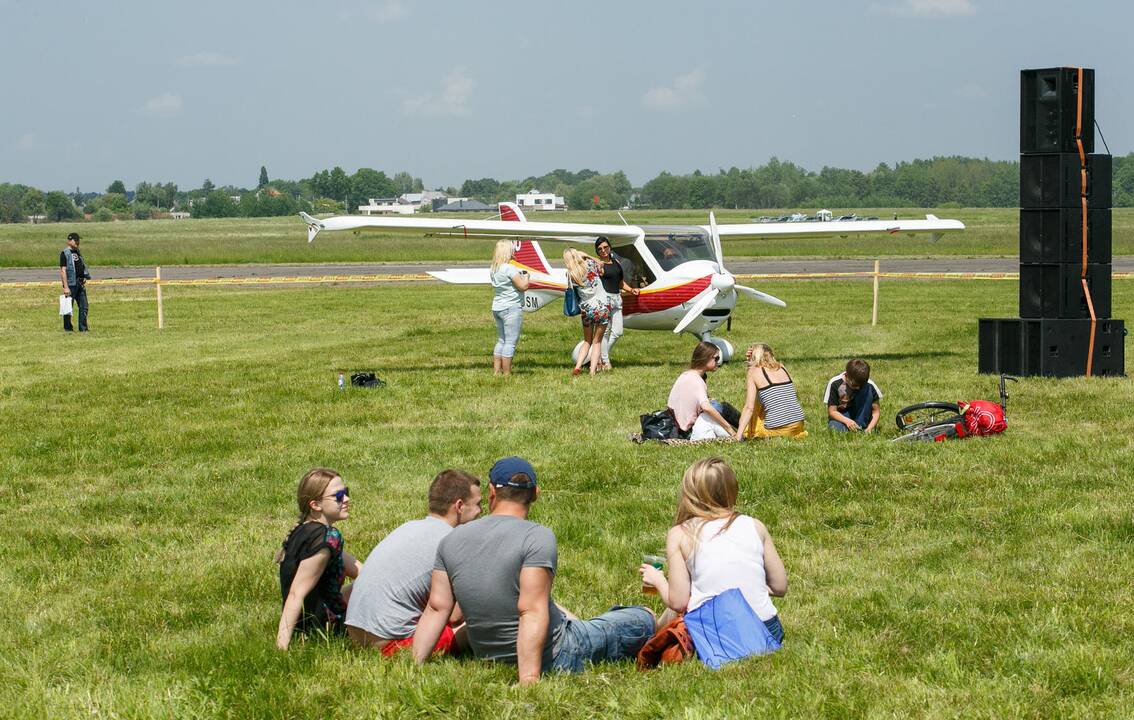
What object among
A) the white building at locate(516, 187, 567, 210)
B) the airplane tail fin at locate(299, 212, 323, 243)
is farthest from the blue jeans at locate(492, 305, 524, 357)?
the white building at locate(516, 187, 567, 210)

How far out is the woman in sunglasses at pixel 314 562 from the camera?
592 centimetres

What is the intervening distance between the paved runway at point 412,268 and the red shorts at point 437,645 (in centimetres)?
3743

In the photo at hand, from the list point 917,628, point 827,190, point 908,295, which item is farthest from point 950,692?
point 827,190

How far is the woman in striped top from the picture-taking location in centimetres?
1114

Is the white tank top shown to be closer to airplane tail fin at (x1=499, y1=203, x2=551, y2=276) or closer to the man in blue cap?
the man in blue cap

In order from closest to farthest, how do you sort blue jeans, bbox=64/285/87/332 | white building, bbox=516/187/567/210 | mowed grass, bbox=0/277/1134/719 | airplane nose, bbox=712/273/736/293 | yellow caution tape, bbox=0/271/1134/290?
mowed grass, bbox=0/277/1134/719
airplane nose, bbox=712/273/736/293
blue jeans, bbox=64/285/87/332
yellow caution tape, bbox=0/271/1134/290
white building, bbox=516/187/567/210

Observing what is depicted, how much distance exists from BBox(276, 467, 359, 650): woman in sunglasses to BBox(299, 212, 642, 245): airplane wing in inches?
419

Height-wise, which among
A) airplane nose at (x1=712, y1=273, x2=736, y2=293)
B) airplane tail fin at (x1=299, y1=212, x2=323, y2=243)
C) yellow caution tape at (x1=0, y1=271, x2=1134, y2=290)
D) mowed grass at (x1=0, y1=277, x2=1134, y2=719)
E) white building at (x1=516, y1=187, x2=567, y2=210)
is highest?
white building at (x1=516, y1=187, x2=567, y2=210)

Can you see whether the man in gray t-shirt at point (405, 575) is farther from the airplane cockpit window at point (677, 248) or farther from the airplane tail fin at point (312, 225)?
the airplane cockpit window at point (677, 248)

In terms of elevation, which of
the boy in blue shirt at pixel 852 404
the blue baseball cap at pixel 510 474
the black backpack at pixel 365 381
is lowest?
the black backpack at pixel 365 381

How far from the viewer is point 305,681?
215 inches

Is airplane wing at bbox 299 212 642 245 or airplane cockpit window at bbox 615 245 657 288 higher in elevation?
airplane wing at bbox 299 212 642 245

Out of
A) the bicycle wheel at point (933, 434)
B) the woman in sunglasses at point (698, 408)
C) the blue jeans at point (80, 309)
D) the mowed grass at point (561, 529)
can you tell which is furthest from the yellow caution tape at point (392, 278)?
the woman in sunglasses at point (698, 408)

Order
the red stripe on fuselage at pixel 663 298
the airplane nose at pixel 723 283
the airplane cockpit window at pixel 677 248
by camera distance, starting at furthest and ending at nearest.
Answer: the airplane cockpit window at pixel 677 248, the red stripe on fuselage at pixel 663 298, the airplane nose at pixel 723 283
